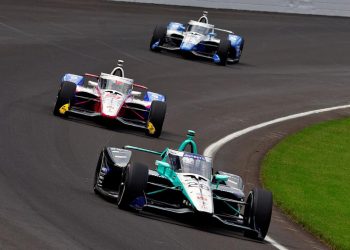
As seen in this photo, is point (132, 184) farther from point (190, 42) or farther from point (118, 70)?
point (190, 42)

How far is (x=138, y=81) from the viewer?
3127 centimetres

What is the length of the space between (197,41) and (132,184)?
70.7 ft

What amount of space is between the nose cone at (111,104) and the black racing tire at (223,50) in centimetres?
1341

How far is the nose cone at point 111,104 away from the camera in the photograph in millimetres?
22984

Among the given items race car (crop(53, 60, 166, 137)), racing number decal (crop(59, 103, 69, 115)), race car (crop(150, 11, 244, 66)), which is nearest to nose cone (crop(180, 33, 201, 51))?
race car (crop(150, 11, 244, 66))

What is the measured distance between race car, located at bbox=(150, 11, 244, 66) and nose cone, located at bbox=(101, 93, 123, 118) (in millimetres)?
13347

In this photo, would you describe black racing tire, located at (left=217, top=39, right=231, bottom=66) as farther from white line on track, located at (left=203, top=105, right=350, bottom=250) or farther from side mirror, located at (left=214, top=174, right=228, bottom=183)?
side mirror, located at (left=214, top=174, right=228, bottom=183)

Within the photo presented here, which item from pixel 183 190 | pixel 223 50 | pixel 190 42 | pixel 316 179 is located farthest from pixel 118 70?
pixel 223 50

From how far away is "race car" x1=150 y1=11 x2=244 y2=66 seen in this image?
36.5m

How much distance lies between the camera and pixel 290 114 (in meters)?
31.0

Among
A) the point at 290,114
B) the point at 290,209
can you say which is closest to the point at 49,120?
the point at 290,209

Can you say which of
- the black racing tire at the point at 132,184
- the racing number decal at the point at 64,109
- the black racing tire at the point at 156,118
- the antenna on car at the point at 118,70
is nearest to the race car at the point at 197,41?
the antenna on car at the point at 118,70

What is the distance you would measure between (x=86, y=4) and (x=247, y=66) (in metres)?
8.70

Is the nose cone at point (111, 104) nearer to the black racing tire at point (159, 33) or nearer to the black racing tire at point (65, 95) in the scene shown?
the black racing tire at point (65, 95)
